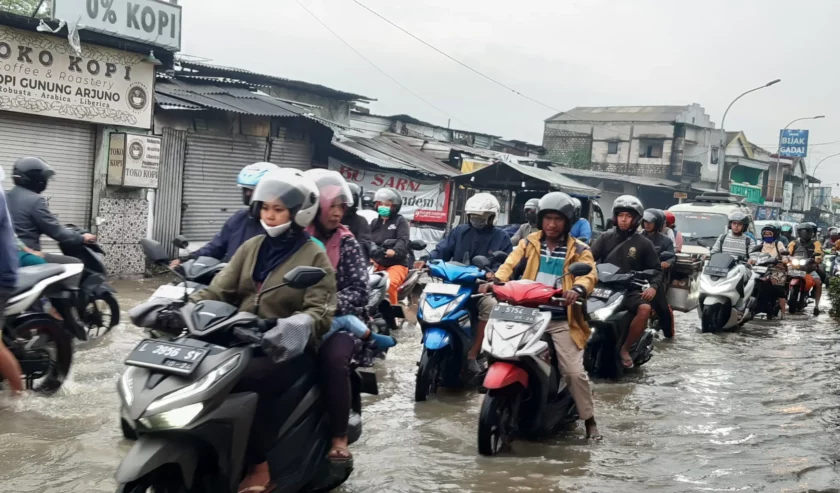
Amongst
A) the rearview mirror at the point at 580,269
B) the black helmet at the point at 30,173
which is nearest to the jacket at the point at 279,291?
the rearview mirror at the point at 580,269

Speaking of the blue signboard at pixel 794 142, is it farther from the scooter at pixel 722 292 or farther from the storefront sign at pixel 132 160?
the storefront sign at pixel 132 160

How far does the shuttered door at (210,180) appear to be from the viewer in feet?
50.4

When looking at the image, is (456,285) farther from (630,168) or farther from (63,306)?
(630,168)

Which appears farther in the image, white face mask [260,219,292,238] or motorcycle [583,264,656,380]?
motorcycle [583,264,656,380]

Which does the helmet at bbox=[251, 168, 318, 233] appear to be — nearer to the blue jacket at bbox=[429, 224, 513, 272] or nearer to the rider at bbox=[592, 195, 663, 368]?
the blue jacket at bbox=[429, 224, 513, 272]

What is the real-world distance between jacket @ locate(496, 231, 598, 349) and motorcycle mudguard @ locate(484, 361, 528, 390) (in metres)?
0.59

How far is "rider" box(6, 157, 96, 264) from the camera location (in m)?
6.96

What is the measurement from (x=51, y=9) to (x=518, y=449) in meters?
10.2

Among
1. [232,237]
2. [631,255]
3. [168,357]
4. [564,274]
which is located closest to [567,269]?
[564,274]

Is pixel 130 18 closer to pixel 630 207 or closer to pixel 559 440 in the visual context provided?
pixel 630 207

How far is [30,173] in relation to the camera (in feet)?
22.9

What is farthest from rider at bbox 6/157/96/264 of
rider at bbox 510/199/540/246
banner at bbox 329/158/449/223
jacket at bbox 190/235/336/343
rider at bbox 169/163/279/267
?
banner at bbox 329/158/449/223

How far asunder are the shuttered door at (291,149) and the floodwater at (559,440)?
8.83 m

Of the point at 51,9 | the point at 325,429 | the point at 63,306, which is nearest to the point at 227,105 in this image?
the point at 51,9
